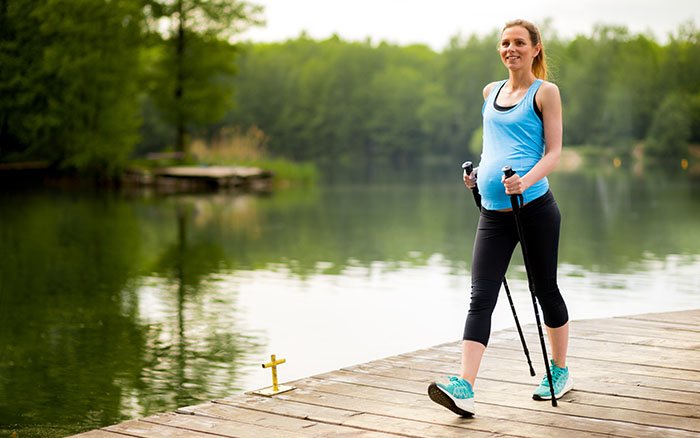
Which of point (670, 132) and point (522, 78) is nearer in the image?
point (522, 78)

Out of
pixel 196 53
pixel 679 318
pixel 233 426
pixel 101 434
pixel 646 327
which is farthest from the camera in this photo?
pixel 196 53

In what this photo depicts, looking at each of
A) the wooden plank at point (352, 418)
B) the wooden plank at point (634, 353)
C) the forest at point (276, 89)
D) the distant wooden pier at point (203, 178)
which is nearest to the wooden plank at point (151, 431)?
the wooden plank at point (352, 418)

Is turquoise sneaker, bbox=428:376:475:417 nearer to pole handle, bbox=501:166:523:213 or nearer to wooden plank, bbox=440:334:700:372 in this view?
pole handle, bbox=501:166:523:213

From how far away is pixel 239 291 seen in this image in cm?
979

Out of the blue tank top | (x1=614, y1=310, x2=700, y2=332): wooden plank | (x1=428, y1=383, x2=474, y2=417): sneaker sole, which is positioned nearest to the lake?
(x1=614, y1=310, x2=700, y2=332): wooden plank

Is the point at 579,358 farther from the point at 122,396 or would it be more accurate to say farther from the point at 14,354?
the point at 14,354

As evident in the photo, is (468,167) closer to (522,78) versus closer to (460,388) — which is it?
(522,78)

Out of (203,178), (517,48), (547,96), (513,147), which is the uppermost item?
(517,48)

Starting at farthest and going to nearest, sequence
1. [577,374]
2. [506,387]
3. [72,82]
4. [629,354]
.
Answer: [72,82], [629,354], [577,374], [506,387]

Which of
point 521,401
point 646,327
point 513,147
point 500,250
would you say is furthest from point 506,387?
point 646,327

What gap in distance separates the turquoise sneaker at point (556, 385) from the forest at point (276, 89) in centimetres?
2837

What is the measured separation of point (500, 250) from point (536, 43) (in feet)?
2.55

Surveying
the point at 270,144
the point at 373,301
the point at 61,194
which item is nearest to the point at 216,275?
the point at 373,301

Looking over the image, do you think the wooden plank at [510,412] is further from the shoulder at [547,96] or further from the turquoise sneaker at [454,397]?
the shoulder at [547,96]
